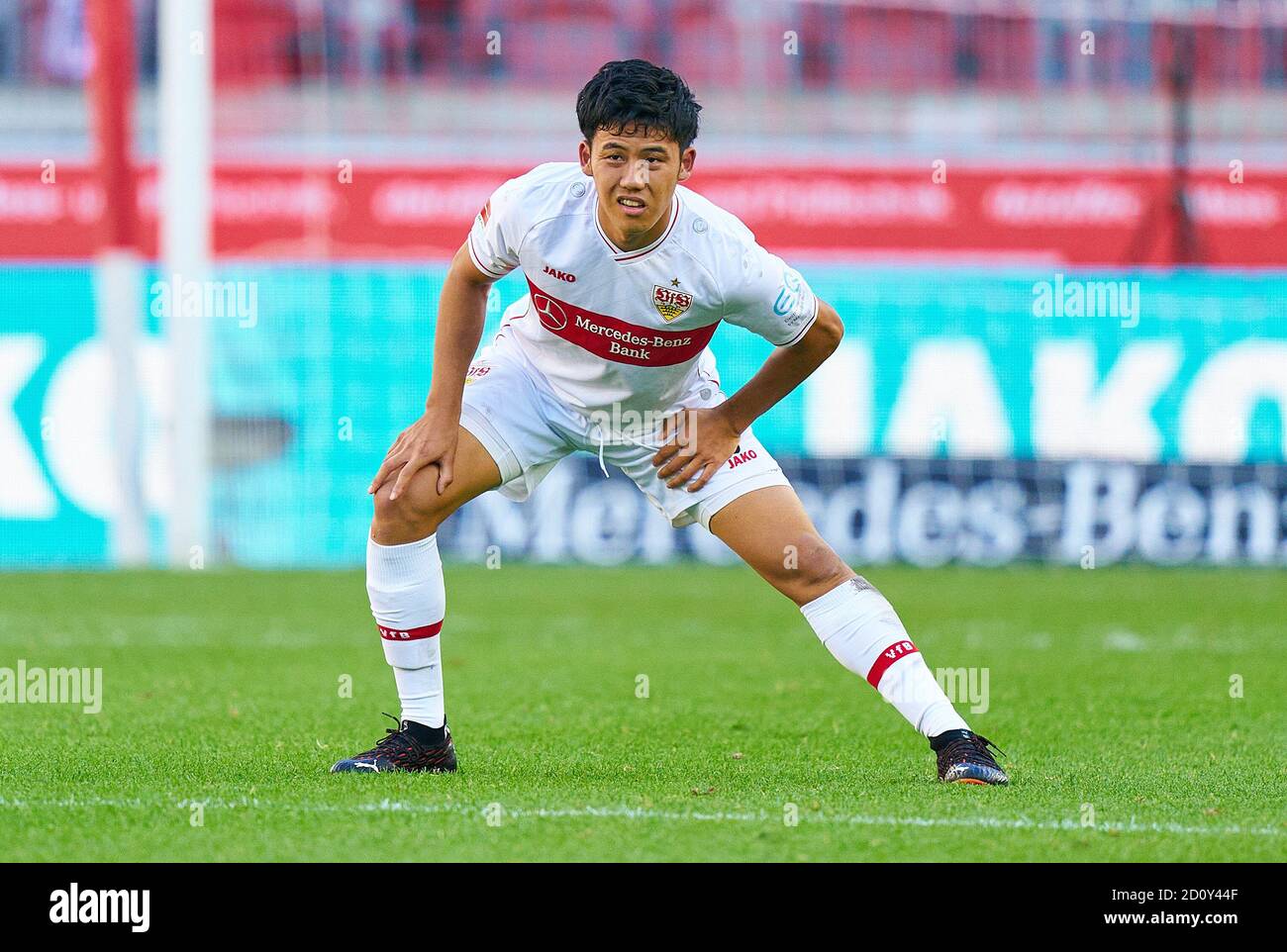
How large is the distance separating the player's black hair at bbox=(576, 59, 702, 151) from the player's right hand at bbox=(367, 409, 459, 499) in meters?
0.98

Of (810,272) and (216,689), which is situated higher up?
(810,272)

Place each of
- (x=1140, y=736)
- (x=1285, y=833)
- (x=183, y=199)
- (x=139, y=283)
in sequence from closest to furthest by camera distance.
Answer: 1. (x=1285, y=833)
2. (x=1140, y=736)
3. (x=183, y=199)
4. (x=139, y=283)

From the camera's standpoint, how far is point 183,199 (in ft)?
48.0

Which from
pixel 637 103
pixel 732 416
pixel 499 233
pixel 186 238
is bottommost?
pixel 732 416

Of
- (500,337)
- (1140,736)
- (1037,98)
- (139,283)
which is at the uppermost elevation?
(1037,98)

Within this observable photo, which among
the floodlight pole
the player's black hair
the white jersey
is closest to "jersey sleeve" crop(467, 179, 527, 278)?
the white jersey

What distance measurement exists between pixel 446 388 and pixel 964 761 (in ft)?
6.12

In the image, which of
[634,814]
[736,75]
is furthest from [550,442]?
[736,75]

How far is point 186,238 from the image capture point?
1456cm

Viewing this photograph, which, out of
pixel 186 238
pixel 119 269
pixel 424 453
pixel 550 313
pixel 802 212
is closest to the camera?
pixel 424 453

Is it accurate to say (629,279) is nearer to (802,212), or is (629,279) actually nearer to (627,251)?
(627,251)

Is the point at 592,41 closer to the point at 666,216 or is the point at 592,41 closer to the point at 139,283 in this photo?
the point at 139,283

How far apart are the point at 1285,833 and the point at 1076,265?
16.8 metres
